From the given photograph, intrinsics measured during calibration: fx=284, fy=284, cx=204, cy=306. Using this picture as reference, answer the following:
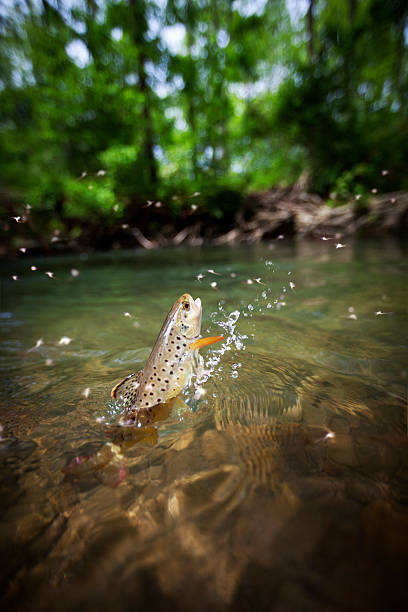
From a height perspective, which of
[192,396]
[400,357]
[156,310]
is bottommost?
[192,396]

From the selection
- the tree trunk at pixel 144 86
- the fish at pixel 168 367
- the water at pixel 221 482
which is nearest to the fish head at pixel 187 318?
the fish at pixel 168 367

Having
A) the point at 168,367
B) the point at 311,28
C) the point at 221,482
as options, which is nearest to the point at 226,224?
the point at 311,28

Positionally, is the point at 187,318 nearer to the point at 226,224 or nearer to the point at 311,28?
the point at 226,224

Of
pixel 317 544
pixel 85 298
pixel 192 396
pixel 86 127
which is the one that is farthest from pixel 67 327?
pixel 86 127

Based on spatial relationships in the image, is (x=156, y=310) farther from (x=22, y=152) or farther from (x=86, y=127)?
(x=22, y=152)

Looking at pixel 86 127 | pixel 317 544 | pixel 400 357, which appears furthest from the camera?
pixel 86 127

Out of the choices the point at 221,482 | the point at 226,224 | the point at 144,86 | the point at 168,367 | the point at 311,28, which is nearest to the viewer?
the point at 221,482
